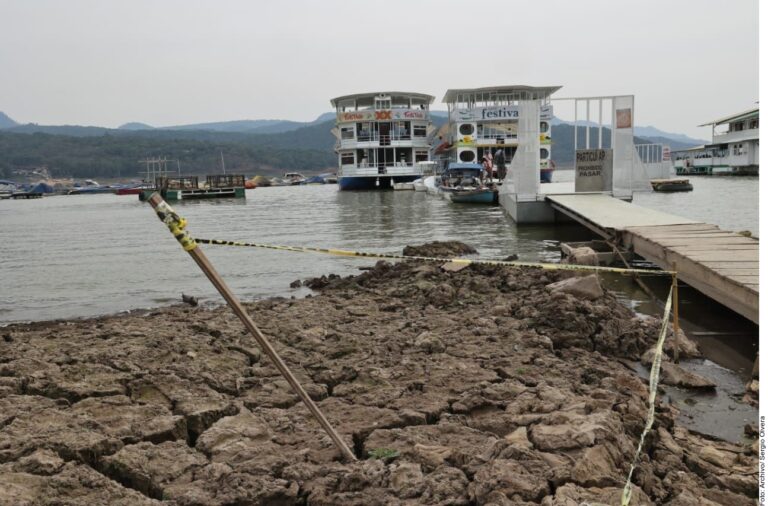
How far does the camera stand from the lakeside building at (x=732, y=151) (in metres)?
64.9

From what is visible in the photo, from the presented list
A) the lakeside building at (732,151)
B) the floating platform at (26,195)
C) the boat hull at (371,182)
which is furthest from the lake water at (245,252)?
the floating platform at (26,195)

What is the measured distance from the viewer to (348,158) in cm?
6162

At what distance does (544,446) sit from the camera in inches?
151

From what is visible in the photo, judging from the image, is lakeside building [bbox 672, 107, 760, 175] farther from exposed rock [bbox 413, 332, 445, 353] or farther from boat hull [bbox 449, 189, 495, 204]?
exposed rock [bbox 413, 332, 445, 353]

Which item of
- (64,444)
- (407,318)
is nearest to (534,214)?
(407,318)

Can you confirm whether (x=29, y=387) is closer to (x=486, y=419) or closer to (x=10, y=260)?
(x=486, y=419)

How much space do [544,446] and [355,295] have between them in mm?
6070

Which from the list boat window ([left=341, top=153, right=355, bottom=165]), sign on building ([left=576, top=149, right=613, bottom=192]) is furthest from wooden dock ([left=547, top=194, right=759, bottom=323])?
boat window ([left=341, top=153, right=355, bottom=165])

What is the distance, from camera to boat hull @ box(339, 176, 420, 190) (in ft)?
191

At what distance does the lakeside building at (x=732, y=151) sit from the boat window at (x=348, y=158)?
3867 centimetres

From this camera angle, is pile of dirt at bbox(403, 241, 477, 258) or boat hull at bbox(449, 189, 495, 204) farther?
boat hull at bbox(449, 189, 495, 204)

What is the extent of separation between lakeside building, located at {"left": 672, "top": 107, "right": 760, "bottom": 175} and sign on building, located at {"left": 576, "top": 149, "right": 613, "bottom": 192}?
50083 mm

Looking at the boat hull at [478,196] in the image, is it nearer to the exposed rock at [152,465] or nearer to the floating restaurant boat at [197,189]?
the floating restaurant boat at [197,189]

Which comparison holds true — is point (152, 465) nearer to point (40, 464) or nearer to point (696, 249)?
point (40, 464)
